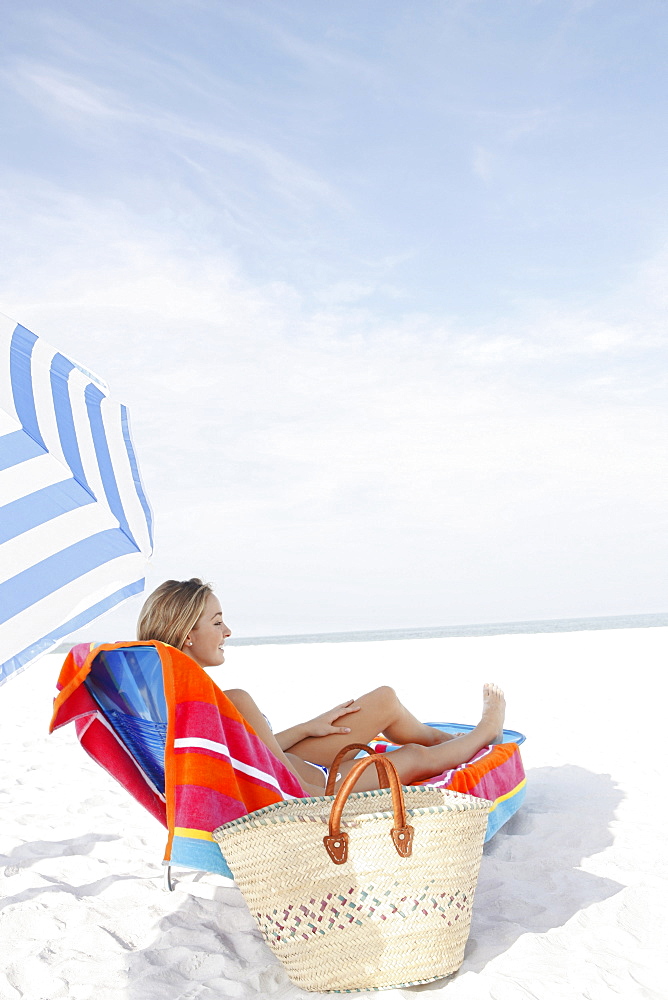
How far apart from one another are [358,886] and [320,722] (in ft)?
3.75

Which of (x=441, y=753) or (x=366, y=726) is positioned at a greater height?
(x=366, y=726)

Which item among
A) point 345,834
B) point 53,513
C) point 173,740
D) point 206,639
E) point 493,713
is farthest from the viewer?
point 493,713

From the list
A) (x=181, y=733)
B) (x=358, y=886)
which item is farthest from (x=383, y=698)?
(x=358, y=886)

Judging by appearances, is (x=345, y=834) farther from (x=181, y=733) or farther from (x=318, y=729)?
(x=318, y=729)

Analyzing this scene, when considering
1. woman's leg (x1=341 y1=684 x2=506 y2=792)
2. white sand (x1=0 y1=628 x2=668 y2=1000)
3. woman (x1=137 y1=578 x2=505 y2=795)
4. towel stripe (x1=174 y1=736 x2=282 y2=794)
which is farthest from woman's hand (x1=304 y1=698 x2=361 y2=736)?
towel stripe (x1=174 y1=736 x2=282 y2=794)

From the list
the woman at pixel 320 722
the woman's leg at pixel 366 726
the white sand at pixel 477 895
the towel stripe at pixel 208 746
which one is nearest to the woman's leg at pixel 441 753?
the woman at pixel 320 722

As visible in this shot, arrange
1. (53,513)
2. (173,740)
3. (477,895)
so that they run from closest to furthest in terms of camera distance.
A: (53,513)
(173,740)
(477,895)

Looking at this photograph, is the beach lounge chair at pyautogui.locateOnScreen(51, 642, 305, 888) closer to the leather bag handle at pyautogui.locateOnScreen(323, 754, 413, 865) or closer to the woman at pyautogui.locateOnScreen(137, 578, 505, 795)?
the woman at pyautogui.locateOnScreen(137, 578, 505, 795)

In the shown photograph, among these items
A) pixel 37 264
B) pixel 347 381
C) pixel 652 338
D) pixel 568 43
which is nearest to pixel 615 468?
pixel 652 338

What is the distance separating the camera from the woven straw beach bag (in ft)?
5.58

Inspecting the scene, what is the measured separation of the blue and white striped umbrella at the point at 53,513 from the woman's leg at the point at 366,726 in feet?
3.48

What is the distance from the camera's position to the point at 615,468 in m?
25.6

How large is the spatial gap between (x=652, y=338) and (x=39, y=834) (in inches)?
810

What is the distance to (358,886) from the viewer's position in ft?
5.64
